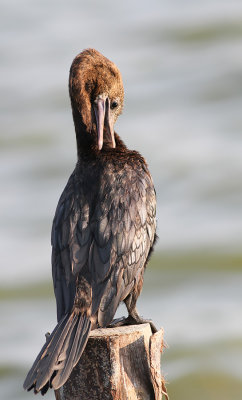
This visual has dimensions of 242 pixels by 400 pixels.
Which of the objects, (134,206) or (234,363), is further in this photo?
(234,363)

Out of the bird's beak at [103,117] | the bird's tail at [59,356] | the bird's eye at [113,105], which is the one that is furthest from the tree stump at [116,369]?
the bird's eye at [113,105]

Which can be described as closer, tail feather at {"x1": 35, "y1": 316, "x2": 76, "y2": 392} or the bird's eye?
tail feather at {"x1": 35, "y1": 316, "x2": 76, "y2": 392}

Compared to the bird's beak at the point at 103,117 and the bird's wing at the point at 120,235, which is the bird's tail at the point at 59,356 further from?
the bird's beak at the point at 103,117

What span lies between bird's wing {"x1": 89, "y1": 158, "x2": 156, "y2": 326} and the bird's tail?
0.17m

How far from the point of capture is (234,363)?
1002 cm

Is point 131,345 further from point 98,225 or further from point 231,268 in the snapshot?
point 231,268

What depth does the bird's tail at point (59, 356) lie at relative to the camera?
5.49 meters

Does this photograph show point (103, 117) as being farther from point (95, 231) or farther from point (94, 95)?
point (95, 231)

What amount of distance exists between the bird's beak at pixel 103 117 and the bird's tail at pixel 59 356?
4.24 ft

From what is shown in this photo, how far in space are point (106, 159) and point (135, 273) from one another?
700 millimetres

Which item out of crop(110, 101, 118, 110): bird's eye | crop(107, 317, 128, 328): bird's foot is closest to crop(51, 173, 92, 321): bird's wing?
crop(107, 317, 128, 328): bird's foot

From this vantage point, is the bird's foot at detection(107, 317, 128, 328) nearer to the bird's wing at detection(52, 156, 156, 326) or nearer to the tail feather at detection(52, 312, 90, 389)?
the bird's wing at detection(52, 156, 156, 326)

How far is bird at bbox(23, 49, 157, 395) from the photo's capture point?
226 inches

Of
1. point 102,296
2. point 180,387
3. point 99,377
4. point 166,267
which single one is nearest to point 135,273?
point 102,296
